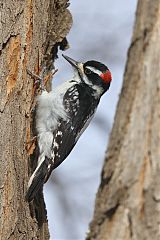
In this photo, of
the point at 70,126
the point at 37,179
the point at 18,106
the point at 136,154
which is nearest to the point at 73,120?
the point at 70,126

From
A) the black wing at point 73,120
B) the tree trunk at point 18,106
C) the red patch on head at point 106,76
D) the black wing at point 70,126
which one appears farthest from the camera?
the red patch on head at point 106,76

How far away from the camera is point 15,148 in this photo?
145 inches

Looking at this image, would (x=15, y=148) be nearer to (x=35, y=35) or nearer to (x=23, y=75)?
(x=23, y=75)

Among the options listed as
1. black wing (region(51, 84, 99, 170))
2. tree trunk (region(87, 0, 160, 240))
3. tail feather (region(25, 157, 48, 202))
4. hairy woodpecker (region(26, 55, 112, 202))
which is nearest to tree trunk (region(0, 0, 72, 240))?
tail feather (region(25, 157, 48, 202))

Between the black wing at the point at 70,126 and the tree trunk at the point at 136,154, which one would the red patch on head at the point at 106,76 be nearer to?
the black wing at the point at 70,126

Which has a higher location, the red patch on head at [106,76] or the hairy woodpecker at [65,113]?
the red patch on head at [106,76]

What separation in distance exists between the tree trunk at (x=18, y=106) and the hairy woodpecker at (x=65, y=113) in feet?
0.73

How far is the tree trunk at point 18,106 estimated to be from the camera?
11.7 feet

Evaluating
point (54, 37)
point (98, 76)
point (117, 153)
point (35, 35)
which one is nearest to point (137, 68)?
point (117, 153)

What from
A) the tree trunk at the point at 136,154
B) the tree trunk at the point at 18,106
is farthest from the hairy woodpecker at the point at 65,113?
the tree trunk at the point at 136,154

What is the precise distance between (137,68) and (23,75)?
2188mm

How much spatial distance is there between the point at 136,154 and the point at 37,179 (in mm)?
2433

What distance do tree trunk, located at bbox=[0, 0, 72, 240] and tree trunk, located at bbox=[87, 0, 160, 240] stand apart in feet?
6.15

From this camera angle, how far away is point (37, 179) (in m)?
4.05
